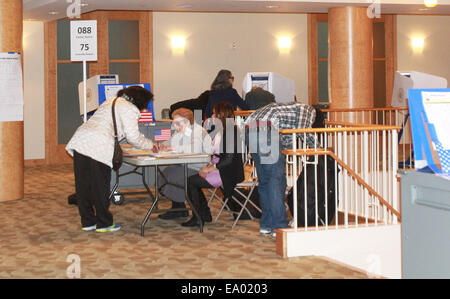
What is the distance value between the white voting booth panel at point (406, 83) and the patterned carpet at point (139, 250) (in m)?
4.48

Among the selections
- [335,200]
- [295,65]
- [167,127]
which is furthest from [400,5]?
[335,200]

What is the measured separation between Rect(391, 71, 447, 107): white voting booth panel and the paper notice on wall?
580 cm

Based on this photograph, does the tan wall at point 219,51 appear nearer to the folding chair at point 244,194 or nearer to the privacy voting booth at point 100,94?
the privacy voting booth at point 100,94

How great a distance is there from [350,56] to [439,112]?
8.57 m

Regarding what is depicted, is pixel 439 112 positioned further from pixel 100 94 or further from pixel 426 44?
pixel 426 44

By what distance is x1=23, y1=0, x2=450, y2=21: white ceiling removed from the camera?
10.5m

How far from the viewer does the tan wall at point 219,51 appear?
13297 millimetres

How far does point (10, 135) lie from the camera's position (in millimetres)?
8453

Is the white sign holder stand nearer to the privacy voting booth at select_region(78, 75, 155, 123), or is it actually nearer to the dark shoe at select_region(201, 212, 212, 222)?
the privacy voting booth at select_region(78, 75, 155, 123)

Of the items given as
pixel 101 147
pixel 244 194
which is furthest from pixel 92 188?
pixel 244 194

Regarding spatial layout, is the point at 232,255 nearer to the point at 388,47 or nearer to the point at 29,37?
the point at 29,37

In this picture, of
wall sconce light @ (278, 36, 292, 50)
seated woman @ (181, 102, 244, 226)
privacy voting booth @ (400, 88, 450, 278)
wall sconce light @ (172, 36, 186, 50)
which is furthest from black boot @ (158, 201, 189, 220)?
wall sconce light @ (278, 36, 292, 50)

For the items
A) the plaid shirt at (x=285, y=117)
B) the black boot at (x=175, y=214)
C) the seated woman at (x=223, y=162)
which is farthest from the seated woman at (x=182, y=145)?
the plaid shirt at (x=285, y=117)

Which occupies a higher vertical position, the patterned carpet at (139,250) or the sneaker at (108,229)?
the sneaker at (108,229)
